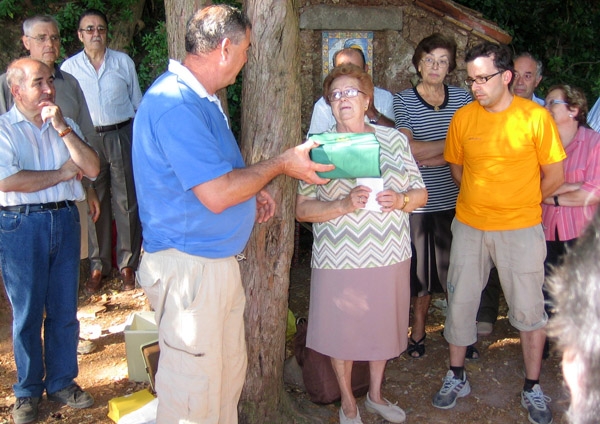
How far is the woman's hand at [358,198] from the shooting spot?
3.49 m

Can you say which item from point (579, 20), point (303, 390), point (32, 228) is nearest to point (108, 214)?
point (32, 228)

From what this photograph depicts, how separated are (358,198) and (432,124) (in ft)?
4.41

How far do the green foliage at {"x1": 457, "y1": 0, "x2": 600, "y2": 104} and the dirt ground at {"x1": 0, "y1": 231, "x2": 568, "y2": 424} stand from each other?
5.13 m

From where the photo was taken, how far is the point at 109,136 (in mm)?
6188

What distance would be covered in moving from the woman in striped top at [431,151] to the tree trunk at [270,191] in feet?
4.11

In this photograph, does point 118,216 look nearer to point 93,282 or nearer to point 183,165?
point 93,282

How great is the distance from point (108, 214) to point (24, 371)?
8.59 ft

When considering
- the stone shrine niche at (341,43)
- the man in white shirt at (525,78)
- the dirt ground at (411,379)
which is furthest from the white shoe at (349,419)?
the stone shrine niche at (341,43)

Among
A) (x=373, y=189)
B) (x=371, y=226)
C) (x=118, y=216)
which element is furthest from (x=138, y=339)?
(x=118, y=216)

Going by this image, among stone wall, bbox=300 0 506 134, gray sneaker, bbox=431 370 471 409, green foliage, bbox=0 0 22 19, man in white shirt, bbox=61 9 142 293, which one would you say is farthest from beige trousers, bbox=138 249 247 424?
green foliage, bbox=0 0 22 19

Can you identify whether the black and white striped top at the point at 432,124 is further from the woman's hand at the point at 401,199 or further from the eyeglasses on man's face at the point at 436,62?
the woman's hand at the point at 401,199

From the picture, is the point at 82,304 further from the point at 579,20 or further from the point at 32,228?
the point at 579,20

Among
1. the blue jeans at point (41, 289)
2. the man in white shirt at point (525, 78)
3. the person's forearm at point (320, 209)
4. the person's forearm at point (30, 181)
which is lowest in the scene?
the blue jeans at point (41, 289)

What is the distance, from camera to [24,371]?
401 cm
